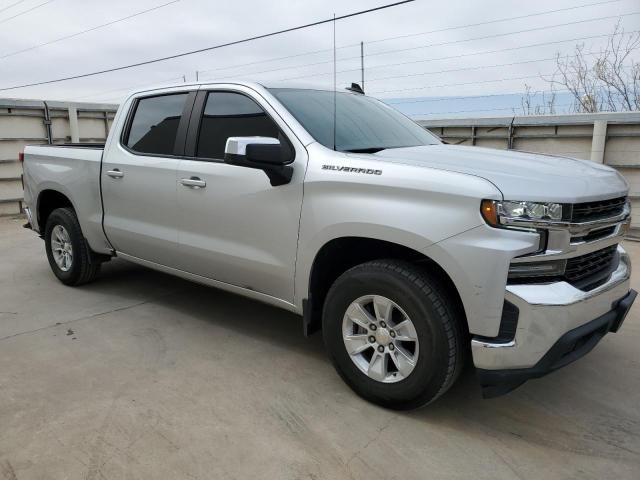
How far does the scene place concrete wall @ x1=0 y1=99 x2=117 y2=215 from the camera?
32.2ft

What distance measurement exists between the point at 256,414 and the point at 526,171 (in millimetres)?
1893

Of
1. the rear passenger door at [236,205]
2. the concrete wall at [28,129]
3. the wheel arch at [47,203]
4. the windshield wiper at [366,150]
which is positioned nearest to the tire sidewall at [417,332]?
the rear passenger door at [236,205]

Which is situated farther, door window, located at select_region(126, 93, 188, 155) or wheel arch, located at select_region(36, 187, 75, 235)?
wheel arch, located at select_region(36, 187, 75, 235)

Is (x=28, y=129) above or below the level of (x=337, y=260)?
above

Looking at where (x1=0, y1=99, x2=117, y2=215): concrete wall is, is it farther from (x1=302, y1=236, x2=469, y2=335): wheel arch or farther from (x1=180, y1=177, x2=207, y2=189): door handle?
(x1=302, y1=236, x2=469, y2=335): wheel arch

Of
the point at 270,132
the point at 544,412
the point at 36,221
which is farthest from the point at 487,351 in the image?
the point at 36,221

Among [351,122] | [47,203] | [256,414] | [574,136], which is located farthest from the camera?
[574,136]

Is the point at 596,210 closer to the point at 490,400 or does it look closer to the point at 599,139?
the point at 490,400

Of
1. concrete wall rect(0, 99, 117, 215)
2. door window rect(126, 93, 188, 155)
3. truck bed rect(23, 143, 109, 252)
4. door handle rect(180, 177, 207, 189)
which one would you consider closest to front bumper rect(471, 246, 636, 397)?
door handle rect(180, 177, 207, 189)

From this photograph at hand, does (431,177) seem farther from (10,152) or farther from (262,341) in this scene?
(10,152)

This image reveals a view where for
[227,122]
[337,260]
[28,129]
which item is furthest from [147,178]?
[28,129]

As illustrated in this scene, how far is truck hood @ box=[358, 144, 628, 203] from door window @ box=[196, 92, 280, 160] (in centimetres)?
83

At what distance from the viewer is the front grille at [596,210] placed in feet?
8.15

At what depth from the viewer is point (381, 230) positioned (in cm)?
274
